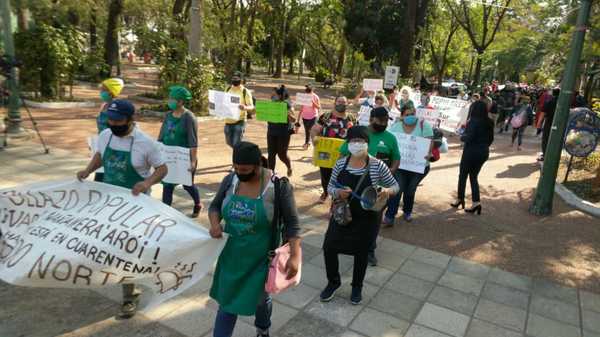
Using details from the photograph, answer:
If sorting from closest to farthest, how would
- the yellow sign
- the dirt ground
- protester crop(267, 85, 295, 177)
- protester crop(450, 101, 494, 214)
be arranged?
1. the dirt ground
2. the yellow sign
3. protester crop(450, 101, 494, 214)
4. protester crop(267, 85, 295, 177)

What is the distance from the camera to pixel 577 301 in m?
4.62

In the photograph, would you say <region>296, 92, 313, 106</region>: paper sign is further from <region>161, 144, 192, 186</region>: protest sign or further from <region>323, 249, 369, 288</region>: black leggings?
<region>323, 249, 369, 288</region>: black leggings

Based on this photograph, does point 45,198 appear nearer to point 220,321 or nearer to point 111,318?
point 111,318

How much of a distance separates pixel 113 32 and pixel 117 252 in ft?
74.8

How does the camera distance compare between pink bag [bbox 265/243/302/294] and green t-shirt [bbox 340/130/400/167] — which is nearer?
pink bag [bbox 265/243/302/294]

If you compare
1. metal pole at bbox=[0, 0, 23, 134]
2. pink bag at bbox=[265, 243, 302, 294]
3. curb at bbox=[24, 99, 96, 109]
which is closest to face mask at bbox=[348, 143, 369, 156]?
pink bag at bbox=[265, 243, 302, 294]

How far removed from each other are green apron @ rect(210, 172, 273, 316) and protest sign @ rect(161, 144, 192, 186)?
104 inches

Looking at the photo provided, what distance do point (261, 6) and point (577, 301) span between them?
96.2 ft

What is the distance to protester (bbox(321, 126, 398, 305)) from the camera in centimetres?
376

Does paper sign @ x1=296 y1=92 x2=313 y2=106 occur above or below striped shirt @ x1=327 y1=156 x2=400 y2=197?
above

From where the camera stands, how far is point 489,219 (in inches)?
276

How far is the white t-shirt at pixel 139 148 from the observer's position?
3605 millimetres

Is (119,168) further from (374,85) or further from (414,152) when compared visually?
(374,85)

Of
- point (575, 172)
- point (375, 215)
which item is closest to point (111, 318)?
point (375, 215)
